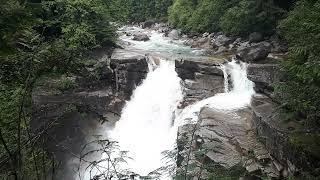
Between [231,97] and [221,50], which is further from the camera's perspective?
[221,50]

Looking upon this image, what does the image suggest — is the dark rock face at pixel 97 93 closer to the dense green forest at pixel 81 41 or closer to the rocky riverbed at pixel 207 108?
the rocky riverbed at pixel 207 108

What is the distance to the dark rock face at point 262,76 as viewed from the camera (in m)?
15.1

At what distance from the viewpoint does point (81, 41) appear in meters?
17.2

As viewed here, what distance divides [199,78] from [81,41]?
581 centimetres

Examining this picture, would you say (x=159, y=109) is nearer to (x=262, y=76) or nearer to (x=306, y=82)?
(x=262, y=76)

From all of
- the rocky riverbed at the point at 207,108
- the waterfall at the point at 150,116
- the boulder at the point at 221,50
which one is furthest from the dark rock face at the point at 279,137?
the boulder at the point at 221,50

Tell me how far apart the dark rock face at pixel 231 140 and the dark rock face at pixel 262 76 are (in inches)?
62.8

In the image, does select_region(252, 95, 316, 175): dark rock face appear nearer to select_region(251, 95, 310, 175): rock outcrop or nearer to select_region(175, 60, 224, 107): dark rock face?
select_region(251, 95, 310, 175): rock outcrop

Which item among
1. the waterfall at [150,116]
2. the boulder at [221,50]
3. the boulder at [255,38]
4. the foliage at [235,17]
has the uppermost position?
the foliage at [235,17]

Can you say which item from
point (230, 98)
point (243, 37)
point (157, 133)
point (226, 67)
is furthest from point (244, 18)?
point (157, 133)

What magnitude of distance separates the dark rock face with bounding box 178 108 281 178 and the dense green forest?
4.53 ft

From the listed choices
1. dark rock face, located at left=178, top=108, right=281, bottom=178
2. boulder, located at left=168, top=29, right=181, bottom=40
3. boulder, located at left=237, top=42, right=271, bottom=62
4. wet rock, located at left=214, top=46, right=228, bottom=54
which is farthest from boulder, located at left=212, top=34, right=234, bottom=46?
dark rock face, located at left=178, top=108, right=281, bottom=178

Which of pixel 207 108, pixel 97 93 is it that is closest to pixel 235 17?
pixel 207 108

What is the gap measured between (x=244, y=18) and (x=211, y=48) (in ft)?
9.37
